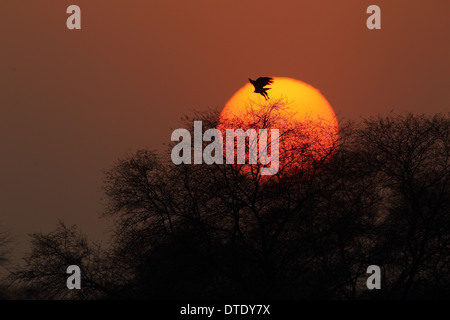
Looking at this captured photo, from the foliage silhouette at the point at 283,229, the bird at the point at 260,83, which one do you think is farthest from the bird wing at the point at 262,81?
the foliage silhouette at the point at 283,229

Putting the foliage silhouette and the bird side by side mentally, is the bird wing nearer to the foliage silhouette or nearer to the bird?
the bird

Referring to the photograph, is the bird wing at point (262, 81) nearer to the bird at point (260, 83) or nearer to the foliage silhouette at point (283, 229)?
the bird at point (260, 83)

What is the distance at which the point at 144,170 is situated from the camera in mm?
37812

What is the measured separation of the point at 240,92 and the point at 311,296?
1328 cm

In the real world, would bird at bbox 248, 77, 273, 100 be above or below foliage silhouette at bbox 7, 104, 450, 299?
above

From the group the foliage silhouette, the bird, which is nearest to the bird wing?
the bird

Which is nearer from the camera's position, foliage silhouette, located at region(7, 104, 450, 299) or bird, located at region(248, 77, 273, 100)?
foliage silhouette, located at region(7, 104, 450, 299)

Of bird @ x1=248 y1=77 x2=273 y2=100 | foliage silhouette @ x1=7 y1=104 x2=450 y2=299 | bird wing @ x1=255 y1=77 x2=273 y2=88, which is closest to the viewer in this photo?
foliage silhouette @ x1=7 y1=104 x2=450 y2=299

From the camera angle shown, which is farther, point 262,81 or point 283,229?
point 262,81

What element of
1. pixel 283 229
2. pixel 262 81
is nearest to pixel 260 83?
pixel 262 81

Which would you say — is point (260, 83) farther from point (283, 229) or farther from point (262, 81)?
point (283, 229)
